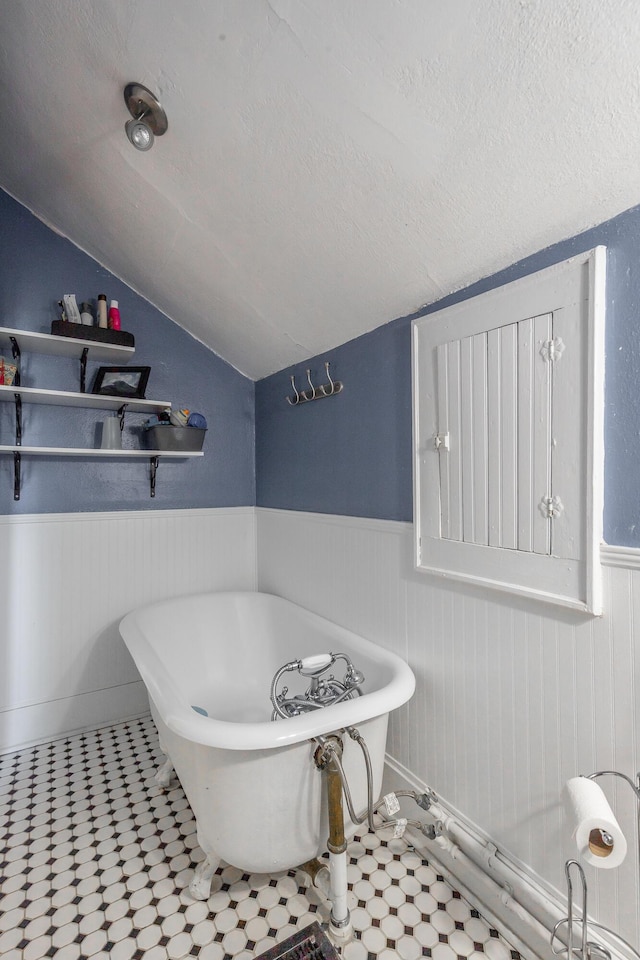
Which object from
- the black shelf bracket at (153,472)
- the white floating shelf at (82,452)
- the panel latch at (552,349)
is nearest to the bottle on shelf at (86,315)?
the white floating shelf at (82,452)

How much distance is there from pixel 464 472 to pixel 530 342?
1.32 feet

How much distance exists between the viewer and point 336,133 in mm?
1158

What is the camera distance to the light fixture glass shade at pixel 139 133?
4.33ft

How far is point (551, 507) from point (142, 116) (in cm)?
158

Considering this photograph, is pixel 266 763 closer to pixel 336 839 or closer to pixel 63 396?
pixel 336 839

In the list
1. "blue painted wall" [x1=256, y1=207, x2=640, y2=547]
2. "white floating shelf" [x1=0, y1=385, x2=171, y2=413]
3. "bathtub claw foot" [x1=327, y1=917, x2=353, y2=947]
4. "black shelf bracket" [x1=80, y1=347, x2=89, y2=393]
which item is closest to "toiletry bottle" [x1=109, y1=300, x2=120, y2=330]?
"black shelf bracket" [x1=80, y1=347, x2=89, y2=393]

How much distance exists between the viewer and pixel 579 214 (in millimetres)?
1062

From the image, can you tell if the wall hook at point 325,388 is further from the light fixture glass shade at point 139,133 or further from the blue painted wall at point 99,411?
the light fixture glass shade at point 139,133

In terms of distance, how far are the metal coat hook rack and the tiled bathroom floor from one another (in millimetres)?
1664

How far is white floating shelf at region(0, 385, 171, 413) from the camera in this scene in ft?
6.34

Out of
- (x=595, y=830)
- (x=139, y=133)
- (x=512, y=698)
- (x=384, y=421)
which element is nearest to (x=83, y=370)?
(x=139, y=133)

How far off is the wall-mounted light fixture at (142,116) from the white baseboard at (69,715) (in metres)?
2.32

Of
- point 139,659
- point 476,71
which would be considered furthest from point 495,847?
point 476,71

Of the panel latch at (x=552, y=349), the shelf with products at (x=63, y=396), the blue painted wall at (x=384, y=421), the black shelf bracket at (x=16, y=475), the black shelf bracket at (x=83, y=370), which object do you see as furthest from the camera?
the black shelf bracket at (x=83, y=370)
